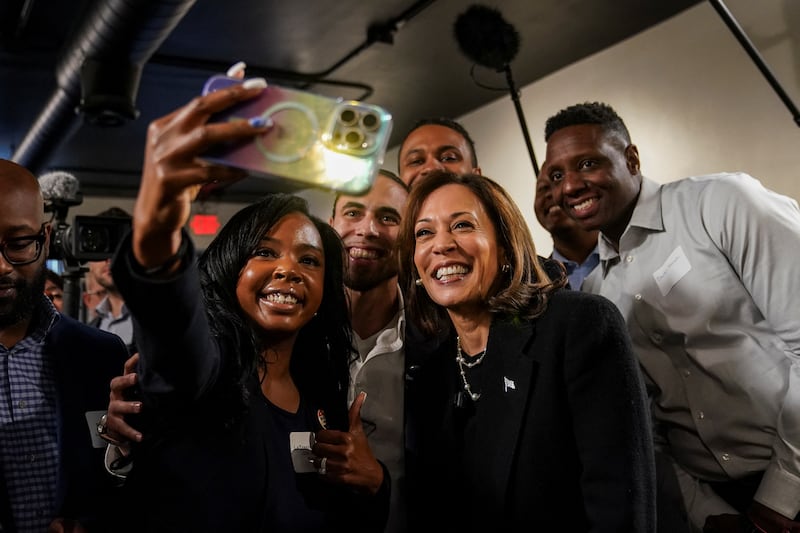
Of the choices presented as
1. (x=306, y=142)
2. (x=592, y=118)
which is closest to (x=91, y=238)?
(x=306, y=142)

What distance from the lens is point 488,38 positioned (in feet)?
10.8

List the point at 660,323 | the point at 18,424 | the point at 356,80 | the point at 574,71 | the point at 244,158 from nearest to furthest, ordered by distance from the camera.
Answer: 1. the point at 244,158
2. the point at 18,424
3. the point at 660,323
4. the point at 574,71
5. the point at 356,80

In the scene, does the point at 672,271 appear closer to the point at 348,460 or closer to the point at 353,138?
the point at 348,460

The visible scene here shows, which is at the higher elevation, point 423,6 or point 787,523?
point 423,6

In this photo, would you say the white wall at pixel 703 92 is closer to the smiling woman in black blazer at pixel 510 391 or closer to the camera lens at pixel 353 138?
the smiling woman in black blazer at pixel 510 391

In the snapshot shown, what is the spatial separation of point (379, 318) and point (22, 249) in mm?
1067

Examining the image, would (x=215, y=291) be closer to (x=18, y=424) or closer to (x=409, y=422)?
(x=18, y=424)

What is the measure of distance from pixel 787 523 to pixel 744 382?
35 centimetres

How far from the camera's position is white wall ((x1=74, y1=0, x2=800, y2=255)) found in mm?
3463

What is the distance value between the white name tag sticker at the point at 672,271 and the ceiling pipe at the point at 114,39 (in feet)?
7.78

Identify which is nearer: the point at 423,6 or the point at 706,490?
the point at 706,490

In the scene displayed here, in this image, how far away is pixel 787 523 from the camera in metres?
1.63

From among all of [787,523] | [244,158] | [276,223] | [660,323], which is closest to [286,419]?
[276,223]

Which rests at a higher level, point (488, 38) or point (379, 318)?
point (488, 38)
